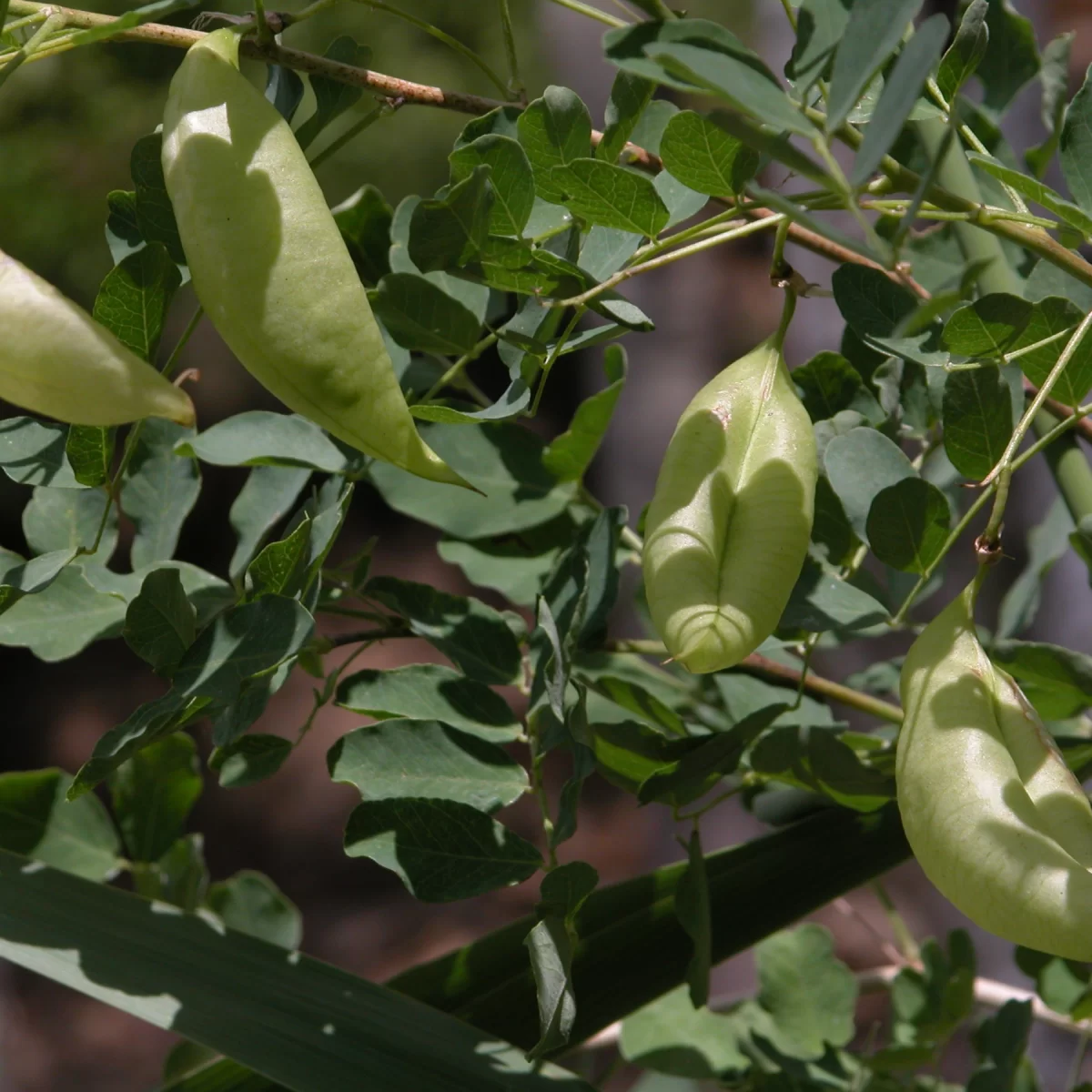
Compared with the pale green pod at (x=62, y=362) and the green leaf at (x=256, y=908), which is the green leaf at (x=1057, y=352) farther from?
the green leaf at (x=256, y=908)

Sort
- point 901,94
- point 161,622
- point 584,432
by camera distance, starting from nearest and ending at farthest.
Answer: point 901,94, point 161,622, point 584,432

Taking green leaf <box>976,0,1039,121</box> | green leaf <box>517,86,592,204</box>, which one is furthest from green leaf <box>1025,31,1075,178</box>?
green leaf <box>517,86,592,204</box>

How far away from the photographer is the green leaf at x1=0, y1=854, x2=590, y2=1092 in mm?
313

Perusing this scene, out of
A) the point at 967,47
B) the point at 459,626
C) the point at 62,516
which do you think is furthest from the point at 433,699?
the point at 967,47

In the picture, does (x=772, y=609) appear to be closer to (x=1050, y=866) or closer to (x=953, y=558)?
(x=1050, y=866)

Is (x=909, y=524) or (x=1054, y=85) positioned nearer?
(x=909, y=524)

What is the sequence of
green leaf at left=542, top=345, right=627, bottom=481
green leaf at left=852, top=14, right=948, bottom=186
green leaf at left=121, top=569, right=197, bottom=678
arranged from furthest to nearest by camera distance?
green leaf at left=542, top=345, right=627, bottom=481 → green leaf at left=121, top=569, right=197, bottom=678 → green leaf at left=852, top=14, right=948, bottom=186

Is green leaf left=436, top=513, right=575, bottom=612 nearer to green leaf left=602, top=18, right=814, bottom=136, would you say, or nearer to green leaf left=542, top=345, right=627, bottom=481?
green leaf left=542, top=345, right=627, bottom=481

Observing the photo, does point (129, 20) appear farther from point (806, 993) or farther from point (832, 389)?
point (806, 993)

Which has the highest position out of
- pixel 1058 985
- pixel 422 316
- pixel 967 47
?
pixel 967 47

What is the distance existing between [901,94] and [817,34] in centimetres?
5

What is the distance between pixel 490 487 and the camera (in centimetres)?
44

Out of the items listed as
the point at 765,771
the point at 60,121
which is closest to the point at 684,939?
the point at 765,771

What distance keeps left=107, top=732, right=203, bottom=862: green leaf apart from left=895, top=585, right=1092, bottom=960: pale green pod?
0.93 feet
